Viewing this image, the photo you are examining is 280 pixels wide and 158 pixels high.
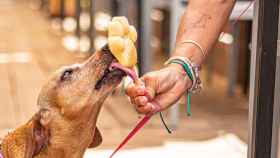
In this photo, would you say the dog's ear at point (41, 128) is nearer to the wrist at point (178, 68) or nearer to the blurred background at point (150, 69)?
the blurred background at point (150, 69)

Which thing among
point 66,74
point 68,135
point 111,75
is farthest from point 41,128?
point 111,75

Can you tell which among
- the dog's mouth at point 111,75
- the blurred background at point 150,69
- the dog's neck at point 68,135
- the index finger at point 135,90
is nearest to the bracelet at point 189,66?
the index finger at point 135,90

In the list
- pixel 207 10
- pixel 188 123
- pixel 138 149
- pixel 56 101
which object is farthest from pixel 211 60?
pixel 207 10

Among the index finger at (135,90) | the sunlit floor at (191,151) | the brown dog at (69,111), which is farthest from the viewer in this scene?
the sunlit floor at (191,151)

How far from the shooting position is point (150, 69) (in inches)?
146

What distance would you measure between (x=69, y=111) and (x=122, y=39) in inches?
22.0

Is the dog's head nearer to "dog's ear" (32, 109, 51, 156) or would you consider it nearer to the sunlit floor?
"dog's ear" (32, 109, 51, 156)

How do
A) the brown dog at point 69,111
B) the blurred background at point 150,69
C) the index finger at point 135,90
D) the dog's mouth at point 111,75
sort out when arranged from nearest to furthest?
the index finger at point 135,90 → the dog's mouth at point 111,75 → the brown dog at point 69,111 → the blurred background at point 150,69

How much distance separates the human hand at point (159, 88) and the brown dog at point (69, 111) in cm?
43

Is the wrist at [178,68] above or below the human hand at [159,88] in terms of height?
above

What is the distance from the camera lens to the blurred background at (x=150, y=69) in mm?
3059

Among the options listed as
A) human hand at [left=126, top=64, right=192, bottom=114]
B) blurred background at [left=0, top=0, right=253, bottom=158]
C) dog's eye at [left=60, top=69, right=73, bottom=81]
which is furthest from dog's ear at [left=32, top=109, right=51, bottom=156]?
human hand at [left=126, top=64, right=192, bottom=114]

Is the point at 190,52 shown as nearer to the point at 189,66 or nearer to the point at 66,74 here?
the point at 189,66

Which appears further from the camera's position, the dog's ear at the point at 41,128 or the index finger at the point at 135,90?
the dog's ear at the point at 41,128
